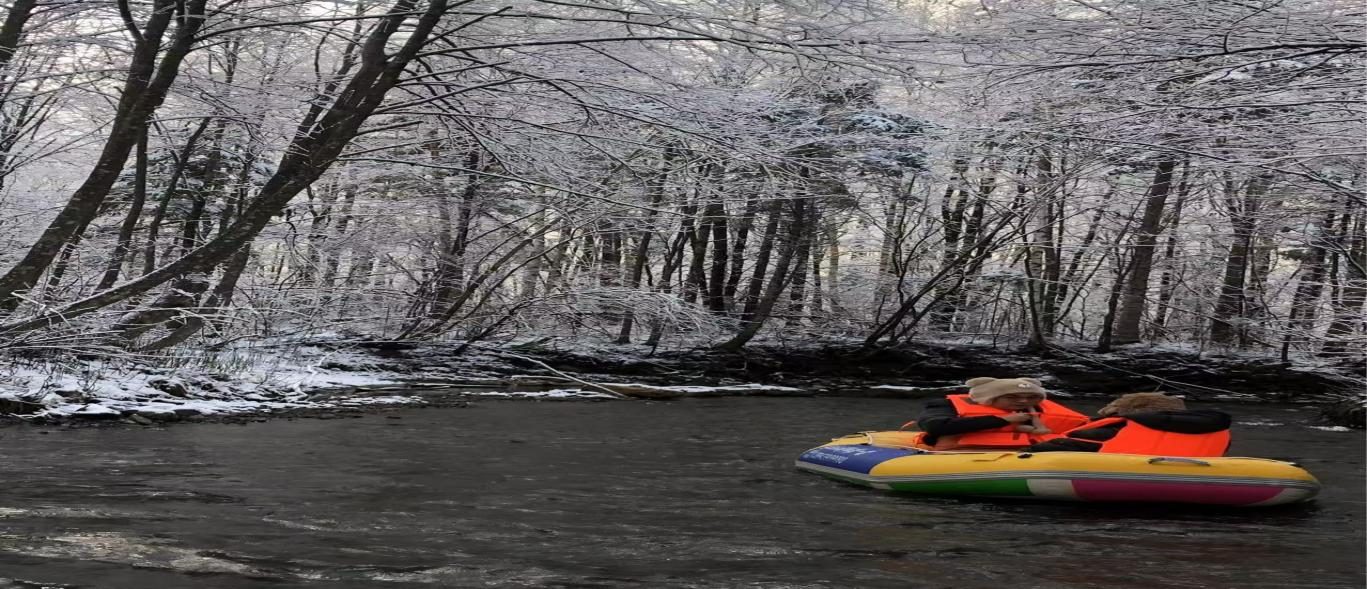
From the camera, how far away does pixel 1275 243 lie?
1811 centimetres

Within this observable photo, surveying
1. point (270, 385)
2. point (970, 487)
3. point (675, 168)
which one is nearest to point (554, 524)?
point (970, 487)

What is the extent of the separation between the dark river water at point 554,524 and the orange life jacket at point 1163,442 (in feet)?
1.35

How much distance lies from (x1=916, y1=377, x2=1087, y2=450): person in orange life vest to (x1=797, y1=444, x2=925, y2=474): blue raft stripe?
8.0 inches

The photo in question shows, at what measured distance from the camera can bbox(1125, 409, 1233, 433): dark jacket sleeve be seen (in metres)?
6.60

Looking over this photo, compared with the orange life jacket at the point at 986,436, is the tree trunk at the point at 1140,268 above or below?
above

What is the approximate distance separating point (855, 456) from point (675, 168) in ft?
11.0

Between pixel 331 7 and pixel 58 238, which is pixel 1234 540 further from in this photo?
pixel 58 238

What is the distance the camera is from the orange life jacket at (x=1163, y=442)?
260 inches

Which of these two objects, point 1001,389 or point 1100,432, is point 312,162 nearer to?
point 1001,389

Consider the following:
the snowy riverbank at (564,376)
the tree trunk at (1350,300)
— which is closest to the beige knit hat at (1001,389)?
the snowy riverbank at (564,376)

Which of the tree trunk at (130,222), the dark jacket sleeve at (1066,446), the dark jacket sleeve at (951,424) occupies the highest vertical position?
the tree trunk at (130,222)

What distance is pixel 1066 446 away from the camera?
6996mm

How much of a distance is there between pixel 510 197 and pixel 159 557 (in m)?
12.3

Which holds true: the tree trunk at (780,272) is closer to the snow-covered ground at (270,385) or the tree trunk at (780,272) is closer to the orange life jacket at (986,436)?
the snow-covered ground at (270,385)
